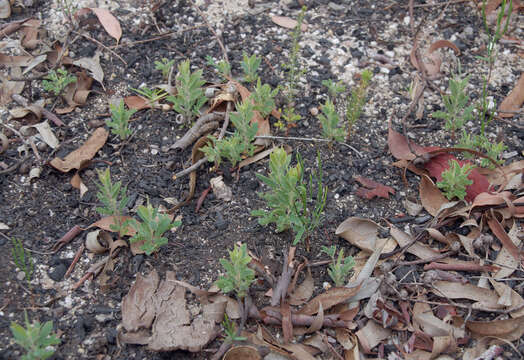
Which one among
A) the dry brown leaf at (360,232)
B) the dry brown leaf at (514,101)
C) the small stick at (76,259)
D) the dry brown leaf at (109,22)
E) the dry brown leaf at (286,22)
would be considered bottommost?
the small stick at (76,259)

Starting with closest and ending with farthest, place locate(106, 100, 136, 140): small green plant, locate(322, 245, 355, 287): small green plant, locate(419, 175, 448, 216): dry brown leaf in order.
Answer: locate(322, 245, 355, 287): small green plant, locate(419, 175, 448, 216): dry brown leaf, locate(106, 100, 136, 140): small green plant

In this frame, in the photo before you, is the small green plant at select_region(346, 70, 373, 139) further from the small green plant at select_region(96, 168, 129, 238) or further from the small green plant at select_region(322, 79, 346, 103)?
the small green plant at select_region(96, 168, 129, 238)

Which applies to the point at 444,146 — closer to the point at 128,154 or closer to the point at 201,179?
the point at 201,179

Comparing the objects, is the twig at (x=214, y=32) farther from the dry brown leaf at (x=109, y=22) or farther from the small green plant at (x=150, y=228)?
the small green plant at (x=150, y=228)

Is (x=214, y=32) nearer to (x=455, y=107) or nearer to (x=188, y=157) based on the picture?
(x=188, y=157)

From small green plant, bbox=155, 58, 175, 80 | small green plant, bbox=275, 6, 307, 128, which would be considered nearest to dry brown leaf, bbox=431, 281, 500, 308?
small green plant, bbox=275, 6, 307, 128

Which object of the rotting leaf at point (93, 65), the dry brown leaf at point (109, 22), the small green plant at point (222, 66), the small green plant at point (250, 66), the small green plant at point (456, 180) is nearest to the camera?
the small green plant at point (456, 180)

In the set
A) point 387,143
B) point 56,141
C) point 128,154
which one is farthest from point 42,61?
point 387,143

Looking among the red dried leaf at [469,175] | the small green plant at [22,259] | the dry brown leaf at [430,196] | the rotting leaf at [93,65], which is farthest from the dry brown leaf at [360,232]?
the rotting leaf at [93,65]
